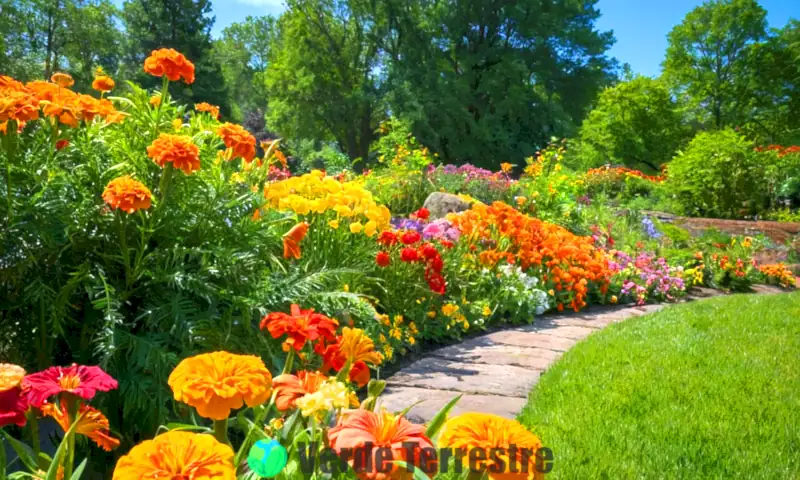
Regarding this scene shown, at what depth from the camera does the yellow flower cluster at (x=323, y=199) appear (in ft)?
10.2

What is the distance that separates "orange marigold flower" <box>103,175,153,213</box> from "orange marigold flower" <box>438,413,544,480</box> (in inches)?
51.2

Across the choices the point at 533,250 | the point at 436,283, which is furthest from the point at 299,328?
the point at 533,250

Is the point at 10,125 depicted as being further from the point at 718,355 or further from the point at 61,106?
the point at 718,355

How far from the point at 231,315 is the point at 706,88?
2744 centimetres

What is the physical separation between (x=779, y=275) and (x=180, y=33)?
79.6 ft

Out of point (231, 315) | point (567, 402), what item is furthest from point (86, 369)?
point (567, 402)

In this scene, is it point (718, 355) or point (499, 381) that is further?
point (718, 355)

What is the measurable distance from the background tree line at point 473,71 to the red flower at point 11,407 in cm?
1994

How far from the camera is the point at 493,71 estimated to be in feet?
70.7

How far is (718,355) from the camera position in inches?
146

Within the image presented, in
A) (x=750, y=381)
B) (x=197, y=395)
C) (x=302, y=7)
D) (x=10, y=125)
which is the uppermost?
(x=302, y=7)

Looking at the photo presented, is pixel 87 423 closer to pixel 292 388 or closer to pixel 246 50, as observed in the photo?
pixel 292 388

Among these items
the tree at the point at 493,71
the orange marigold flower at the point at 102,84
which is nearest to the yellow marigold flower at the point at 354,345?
the orange marigold flower at the point at 102,84

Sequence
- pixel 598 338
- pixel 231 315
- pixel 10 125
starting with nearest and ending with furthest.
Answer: pixel 10 125
pixel 231 315
pixel 598 338
